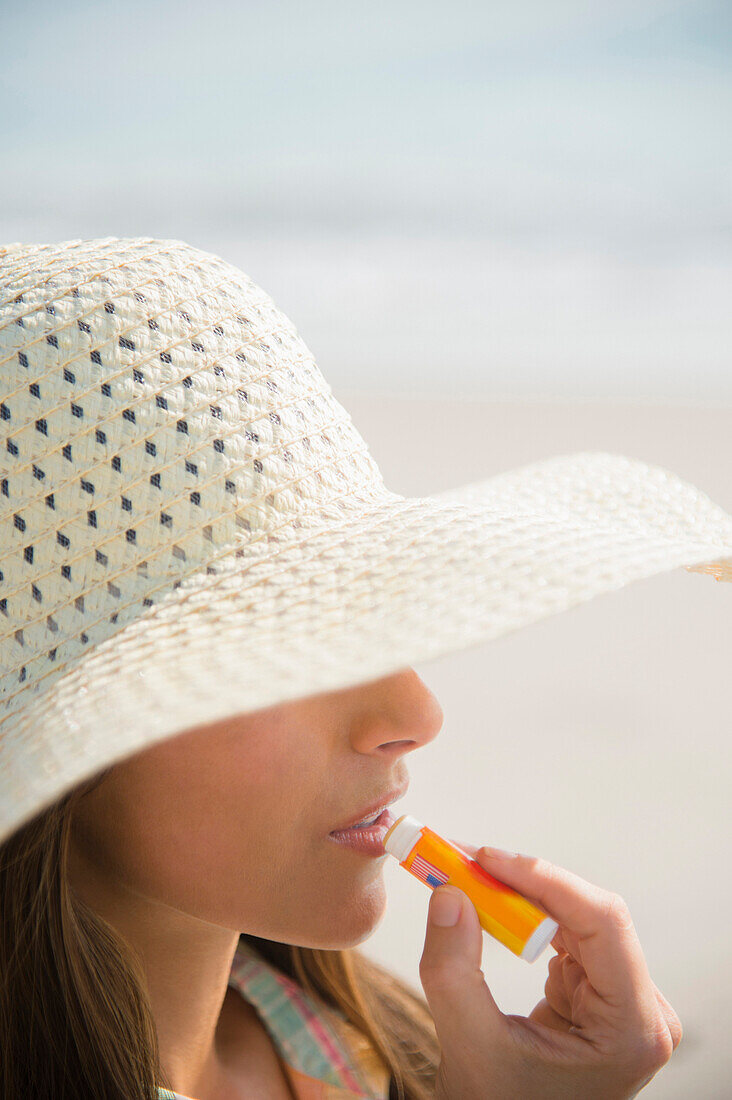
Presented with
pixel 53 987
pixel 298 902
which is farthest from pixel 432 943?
pixel 53 987

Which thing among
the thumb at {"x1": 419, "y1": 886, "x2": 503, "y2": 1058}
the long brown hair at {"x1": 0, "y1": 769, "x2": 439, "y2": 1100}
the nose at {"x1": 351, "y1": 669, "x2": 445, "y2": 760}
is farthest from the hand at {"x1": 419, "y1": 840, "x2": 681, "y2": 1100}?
the long brown hair at {"x1": 0, "y1": 769, "x2": 439, "y2": 1100}

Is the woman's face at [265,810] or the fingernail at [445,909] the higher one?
the woman's face at [265,810]

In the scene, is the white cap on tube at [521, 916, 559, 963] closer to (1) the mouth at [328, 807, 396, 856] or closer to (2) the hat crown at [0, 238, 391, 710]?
(1) the mouth at [328, 807, 396, 856]

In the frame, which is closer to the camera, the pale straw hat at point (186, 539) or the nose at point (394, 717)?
the pale straw hat at point (186, 539)

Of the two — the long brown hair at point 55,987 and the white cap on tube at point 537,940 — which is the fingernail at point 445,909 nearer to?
the white cap on tube at point 537,940

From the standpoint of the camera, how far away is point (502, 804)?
1804mm

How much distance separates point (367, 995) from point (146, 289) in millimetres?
762

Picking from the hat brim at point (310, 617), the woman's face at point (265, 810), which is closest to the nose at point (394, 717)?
the woman's face at point (265, 810)

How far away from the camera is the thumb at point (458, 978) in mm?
590

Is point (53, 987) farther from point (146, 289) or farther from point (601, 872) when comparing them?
point (601, 872)

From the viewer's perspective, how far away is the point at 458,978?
1.95 feet

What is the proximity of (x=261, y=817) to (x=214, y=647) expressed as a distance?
0.48ft

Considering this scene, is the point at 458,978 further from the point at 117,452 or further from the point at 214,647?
the point at 117,452

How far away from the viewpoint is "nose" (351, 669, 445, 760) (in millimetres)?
580
